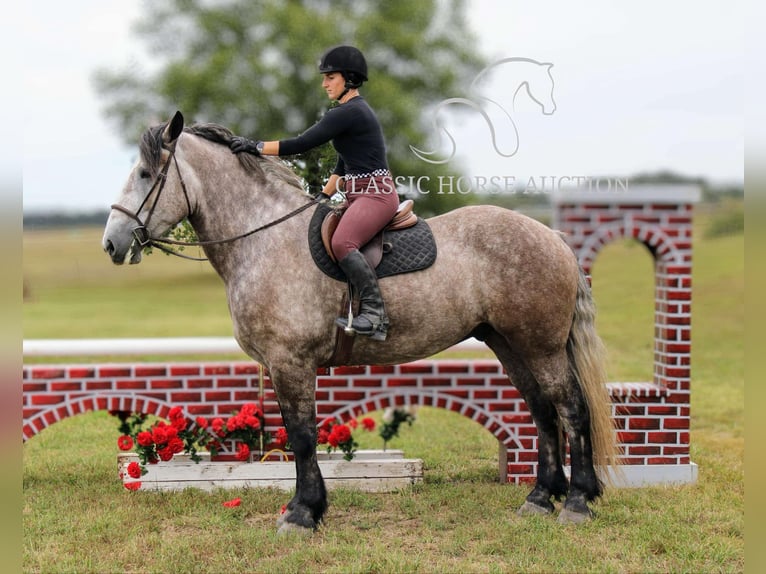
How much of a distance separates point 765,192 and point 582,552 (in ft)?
7.69

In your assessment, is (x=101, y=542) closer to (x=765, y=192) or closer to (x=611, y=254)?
(x=765, y=192)

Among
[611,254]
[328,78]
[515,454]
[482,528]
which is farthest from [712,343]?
[328,78]

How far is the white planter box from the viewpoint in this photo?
5348 mm

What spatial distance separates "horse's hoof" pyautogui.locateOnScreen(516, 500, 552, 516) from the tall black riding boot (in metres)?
1.69

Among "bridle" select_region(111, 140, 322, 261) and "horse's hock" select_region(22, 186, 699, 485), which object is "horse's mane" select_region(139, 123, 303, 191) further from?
"horse's hock" select_region(22, 186, 699, 485)

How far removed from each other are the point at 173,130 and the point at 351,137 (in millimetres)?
1134

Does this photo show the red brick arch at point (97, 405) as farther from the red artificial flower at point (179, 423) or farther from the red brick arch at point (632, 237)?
the red brick arch at point (632, 237)

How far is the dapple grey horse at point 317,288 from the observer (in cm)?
436

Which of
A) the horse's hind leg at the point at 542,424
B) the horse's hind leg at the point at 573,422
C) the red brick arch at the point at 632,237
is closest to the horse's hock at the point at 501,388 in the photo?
the red brick arch at the point at 632,237

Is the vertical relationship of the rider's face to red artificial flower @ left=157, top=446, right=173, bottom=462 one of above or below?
above

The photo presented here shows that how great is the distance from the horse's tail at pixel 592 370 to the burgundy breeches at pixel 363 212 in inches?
59.4

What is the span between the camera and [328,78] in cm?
438

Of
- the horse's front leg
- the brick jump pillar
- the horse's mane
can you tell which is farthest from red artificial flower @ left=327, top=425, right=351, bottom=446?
the brick jump pillar

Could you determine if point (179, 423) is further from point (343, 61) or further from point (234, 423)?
point (343, 61)
